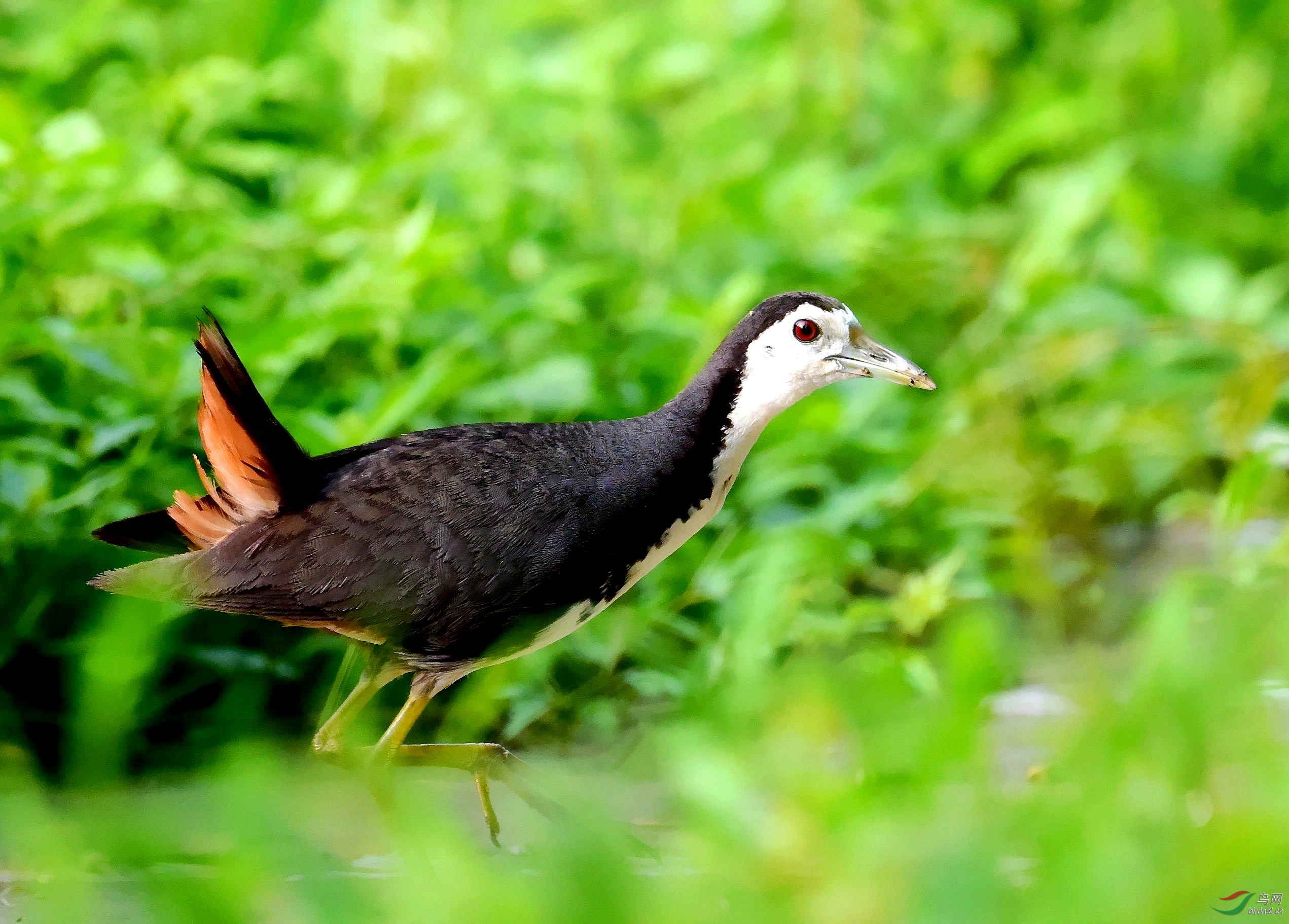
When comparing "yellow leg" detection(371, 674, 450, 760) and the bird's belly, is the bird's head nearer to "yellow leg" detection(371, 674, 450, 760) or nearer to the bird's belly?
the bird's belly

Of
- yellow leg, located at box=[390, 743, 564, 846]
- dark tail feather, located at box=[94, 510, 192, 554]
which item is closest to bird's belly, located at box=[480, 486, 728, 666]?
yellow leg, located at box=[390, 743, 564, 846]

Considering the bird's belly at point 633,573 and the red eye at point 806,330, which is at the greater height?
the red eye at point 806,330

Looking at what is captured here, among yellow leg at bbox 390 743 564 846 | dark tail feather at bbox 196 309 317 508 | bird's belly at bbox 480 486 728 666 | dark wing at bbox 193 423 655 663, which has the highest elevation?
dark tail feather at bbox 196 309 317 508

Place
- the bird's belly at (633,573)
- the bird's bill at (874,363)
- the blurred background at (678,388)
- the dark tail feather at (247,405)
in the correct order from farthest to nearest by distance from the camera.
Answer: the bird's bill at (874,363), the bird's belly at (633,573), the dark tail feather at (247,405), the blurred background at (678,388)

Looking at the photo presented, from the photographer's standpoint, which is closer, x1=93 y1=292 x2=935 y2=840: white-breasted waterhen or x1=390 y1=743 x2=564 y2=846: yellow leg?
x1=93 y1=292 x2=935 y2=840: white-breasted waterhen

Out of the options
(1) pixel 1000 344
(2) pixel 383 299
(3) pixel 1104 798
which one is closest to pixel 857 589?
(1) pixel 1000 344

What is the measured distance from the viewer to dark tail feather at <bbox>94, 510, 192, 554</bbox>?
8.76 feet

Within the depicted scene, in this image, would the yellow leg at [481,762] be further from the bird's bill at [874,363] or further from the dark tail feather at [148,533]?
the bird's bill at [874,363]

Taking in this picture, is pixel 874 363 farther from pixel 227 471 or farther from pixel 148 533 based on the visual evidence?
pixel 148 533

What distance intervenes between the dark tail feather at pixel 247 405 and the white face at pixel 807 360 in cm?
77

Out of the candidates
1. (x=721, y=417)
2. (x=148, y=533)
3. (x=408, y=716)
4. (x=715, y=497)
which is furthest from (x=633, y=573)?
(x=148, y=533)

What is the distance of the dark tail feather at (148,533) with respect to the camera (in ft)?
8.76

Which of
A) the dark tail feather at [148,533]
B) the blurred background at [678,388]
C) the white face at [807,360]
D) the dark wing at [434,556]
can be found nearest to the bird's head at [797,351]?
the white face at [807,360]

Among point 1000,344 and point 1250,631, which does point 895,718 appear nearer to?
point 1250,631
